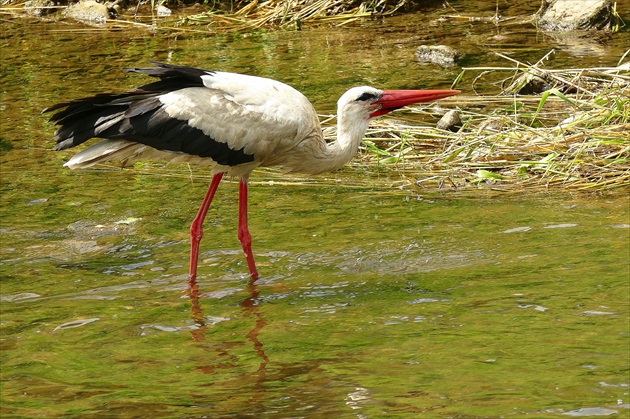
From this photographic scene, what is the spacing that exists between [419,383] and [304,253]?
262 centimetres

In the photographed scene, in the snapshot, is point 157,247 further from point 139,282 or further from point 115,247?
point 139,282

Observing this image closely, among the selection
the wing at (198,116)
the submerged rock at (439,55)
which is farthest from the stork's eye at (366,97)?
the submerged rock at (439,55)

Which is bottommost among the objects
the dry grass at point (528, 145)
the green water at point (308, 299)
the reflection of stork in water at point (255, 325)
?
the reflection of stork in water at point (255, 325)

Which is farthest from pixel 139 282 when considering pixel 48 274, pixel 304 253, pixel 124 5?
pixel 124 5

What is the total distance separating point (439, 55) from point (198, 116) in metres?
6.12

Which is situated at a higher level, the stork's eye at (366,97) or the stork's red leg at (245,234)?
the stork's eye at (366,97)

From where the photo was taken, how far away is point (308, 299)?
625 centimetres

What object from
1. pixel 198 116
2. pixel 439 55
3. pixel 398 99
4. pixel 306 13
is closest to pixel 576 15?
pixel 439 55

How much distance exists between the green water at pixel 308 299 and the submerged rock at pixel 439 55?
2277 millimetres

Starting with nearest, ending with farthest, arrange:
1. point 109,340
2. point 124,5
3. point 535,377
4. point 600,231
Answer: point 535,377, point 109,340, point 600,231, point 124,5

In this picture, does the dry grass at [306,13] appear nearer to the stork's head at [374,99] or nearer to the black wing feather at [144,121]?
the stork's head at [374,99]

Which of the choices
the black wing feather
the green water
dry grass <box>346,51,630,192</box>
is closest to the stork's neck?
the green water

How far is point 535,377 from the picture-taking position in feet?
14.8

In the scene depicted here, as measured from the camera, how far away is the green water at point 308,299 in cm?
462
